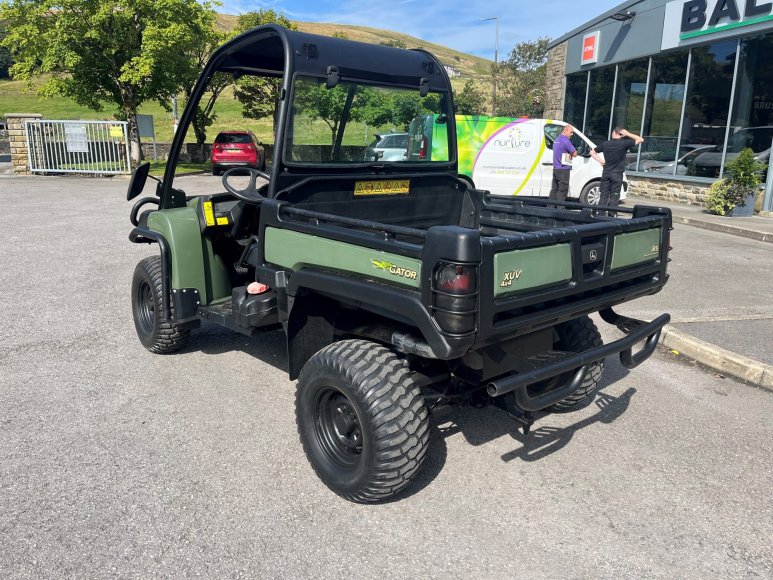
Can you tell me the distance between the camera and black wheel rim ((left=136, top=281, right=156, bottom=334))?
5152 mm

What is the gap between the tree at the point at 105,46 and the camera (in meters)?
20.8

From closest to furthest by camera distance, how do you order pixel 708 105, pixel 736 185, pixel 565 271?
pixel 565 271 < pixel 736 185 < pixel 708 105

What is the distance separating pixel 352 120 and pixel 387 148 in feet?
1.07

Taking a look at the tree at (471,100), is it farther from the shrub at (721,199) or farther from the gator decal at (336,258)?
the gator decal at (336,258)

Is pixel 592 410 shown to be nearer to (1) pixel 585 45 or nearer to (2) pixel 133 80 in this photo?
(1) pixel 585 45

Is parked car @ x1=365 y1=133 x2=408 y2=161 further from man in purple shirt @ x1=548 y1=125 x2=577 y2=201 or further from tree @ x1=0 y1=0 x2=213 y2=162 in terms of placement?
tree @ x1=0 y1=0 x2=213 y2=162

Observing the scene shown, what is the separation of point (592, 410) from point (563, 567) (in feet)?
5.75

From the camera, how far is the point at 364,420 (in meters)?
2.99

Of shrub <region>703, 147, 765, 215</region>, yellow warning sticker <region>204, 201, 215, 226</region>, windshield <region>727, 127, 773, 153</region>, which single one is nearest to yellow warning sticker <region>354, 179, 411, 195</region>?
yellow warning sticker <region>204, 201, 215, 226</region>

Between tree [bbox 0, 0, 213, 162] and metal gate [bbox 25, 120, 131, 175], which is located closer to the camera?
tree [bbox 0, 0, 213, 162]

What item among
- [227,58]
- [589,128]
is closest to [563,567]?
[227,58]

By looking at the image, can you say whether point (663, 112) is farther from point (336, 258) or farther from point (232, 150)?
point (336, 258)

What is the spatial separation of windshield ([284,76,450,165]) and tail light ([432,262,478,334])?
5.31 feet

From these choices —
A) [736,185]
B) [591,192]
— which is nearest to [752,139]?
[736,185]
